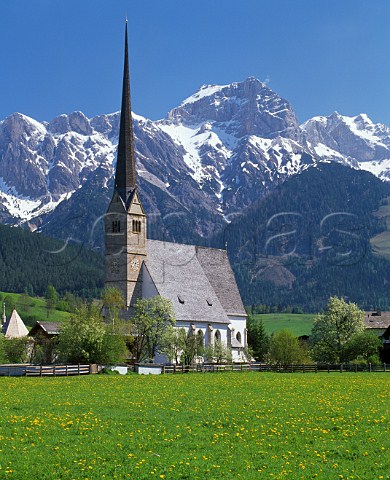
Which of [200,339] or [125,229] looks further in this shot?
[125,229]

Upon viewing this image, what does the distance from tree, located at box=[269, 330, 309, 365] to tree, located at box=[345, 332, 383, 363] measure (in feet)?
17.4

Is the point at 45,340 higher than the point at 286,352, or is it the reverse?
the point at 45,340

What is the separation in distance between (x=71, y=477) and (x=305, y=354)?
69.3m

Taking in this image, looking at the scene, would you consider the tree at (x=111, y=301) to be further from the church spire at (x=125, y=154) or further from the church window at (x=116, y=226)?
the church spire at (x=125, y=154)

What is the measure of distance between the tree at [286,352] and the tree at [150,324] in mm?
11669

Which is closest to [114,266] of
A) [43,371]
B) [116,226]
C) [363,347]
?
[116,226]

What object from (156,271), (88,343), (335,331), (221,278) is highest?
(221,278)

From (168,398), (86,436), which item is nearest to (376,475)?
(86,436)

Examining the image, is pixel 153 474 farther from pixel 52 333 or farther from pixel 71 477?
pixel 52 333

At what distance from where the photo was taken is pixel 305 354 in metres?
85.2

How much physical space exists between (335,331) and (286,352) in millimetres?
10416

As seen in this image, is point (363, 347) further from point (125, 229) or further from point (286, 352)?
point (125, 229)

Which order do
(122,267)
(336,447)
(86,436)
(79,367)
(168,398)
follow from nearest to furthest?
(336,447)
(86,436)
(168,398)
(79,367)
(122,267)

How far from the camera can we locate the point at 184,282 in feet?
309
